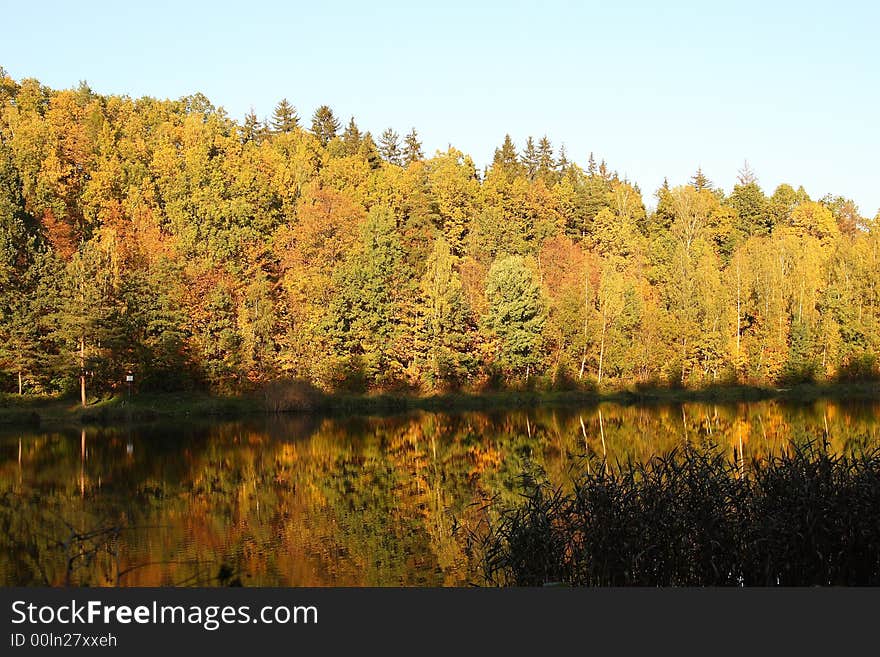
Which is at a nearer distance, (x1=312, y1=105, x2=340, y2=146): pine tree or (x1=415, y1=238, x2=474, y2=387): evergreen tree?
(x1=415, y1=238, x2=474, y2=387): evergreen tree

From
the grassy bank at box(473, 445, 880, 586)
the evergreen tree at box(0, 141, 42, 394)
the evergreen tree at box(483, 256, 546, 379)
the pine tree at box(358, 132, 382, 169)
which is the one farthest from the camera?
the pine tree at box(358, 132, 382, 169)

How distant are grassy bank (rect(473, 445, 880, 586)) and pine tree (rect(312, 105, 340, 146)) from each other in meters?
81.8

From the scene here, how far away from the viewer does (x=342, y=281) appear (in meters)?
56.4

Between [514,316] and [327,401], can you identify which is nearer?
[327,401]

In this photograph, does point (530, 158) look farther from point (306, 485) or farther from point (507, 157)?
point (306, 485)

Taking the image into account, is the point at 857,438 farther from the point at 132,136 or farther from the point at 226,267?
the point at 132,136

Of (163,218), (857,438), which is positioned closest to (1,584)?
(857,438)

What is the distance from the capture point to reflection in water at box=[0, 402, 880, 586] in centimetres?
1488

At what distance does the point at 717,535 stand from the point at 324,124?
83.6 metres

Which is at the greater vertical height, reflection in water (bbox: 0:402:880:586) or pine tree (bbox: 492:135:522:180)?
pine tree (bbox: 492:135:522:180)

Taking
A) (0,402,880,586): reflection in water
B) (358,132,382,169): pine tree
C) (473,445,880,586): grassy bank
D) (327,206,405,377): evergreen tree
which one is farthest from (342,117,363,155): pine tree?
(473,445,880,586): grassy bank

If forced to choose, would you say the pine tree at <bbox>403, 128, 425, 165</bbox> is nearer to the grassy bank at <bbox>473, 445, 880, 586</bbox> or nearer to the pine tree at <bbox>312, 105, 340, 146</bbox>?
the pine tree at <bbox>312, 105, 340, 146</bbox>

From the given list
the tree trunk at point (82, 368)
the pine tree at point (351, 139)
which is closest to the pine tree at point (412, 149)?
the pine tree at point (351, 139)

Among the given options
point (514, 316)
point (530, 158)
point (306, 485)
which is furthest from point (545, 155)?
point (306, 485)
